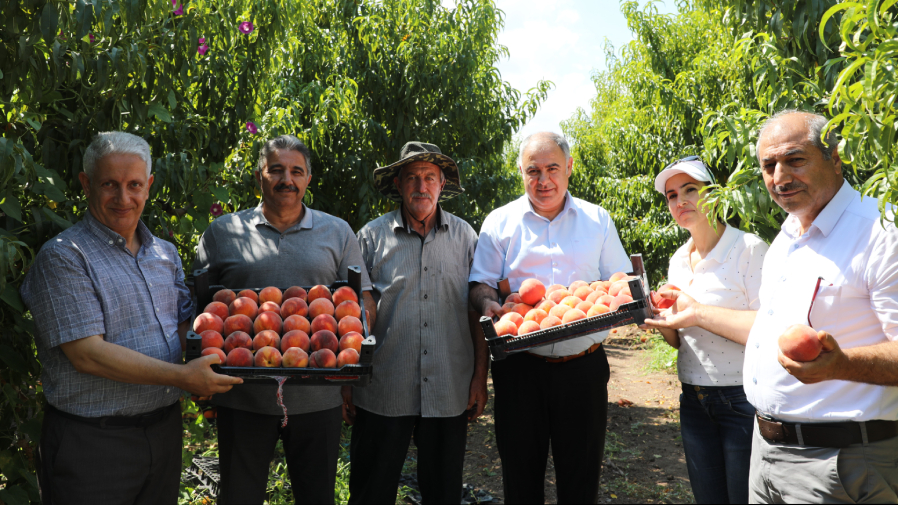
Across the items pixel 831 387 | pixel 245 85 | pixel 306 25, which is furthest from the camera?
pixel 306 25

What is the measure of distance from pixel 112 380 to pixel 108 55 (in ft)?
4.62

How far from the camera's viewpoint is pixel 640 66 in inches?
408

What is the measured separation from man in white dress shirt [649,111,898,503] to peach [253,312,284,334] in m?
1.90

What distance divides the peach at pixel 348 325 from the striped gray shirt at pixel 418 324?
68 centimetres

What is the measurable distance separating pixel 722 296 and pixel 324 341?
1.82 meters

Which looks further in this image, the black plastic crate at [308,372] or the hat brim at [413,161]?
the hat brim at [413,161]

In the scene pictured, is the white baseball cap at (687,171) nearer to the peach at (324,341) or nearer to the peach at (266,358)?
the peach at (324,341)

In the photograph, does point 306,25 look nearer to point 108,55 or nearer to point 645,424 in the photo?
point 108,55

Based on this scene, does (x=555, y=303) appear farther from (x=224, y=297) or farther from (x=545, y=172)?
(x=224, y=297)

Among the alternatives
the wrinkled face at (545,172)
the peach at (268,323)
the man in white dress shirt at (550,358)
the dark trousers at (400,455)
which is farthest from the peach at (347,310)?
Answer: the wrinkled face at (545,172)

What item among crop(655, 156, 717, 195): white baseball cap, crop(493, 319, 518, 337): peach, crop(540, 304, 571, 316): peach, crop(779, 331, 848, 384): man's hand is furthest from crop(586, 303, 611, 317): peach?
crop(655, 156, 717, 195): white baseball cap

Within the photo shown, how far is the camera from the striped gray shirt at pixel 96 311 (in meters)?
2.26

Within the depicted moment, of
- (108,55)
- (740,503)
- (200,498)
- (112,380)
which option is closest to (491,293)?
(740,503)

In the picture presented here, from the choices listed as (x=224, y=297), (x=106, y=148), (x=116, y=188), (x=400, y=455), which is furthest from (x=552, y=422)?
(x=106, y=148)
